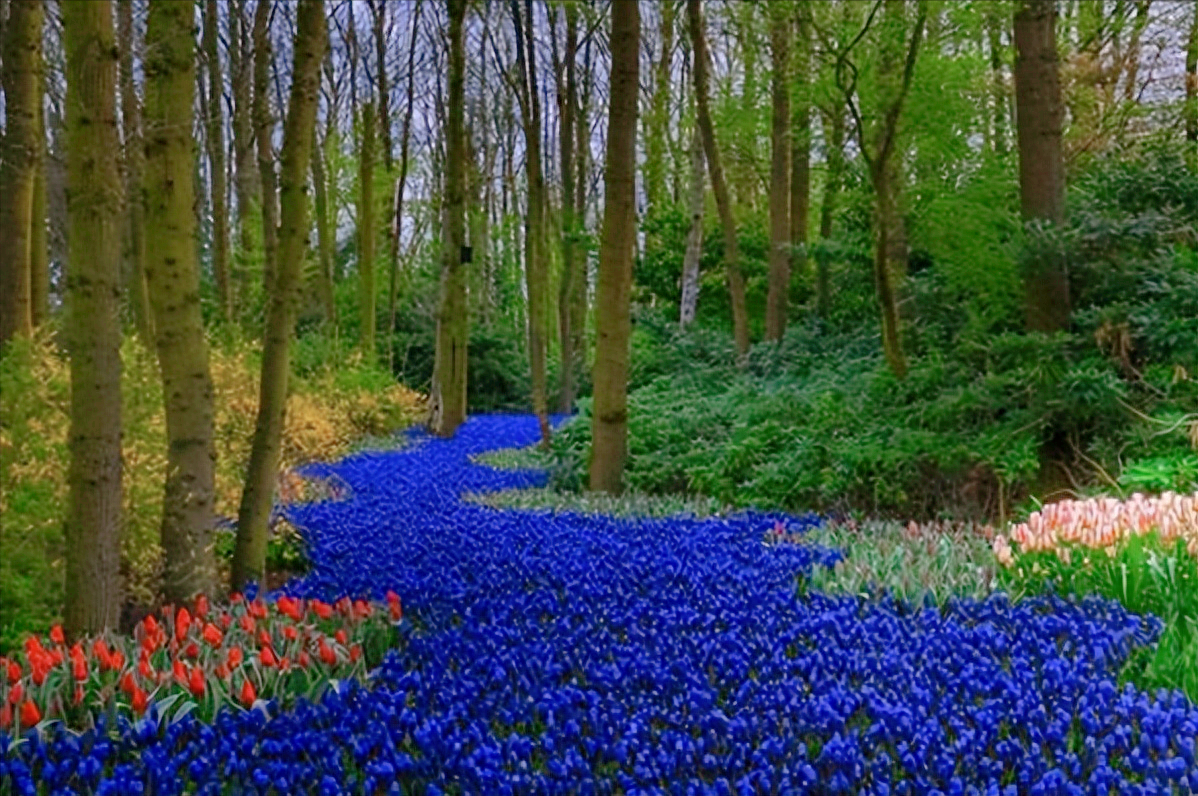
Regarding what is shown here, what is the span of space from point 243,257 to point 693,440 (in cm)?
1708

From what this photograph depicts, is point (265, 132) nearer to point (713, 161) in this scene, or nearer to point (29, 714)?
point (713, 161)

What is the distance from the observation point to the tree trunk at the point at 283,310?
5441 mm

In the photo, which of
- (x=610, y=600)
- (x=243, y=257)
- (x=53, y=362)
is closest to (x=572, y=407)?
(x=243, y=257)

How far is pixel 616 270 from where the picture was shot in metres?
8.98

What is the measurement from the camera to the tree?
8.77 meters

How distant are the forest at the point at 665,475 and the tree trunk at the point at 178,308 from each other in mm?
17

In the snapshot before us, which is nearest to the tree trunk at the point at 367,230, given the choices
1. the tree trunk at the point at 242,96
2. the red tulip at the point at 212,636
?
the tree trunk at the point at 242,96

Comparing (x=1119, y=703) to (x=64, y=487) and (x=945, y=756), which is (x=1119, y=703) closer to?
(x=945, y=756)

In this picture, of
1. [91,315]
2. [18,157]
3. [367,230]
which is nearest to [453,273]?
[367,230]

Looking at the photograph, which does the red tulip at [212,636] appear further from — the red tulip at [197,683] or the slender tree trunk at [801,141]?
the slender tree trunk at [801,141]

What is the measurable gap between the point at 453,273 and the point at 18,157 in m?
8.57

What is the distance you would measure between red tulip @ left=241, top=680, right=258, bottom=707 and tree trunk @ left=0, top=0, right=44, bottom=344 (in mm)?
4519

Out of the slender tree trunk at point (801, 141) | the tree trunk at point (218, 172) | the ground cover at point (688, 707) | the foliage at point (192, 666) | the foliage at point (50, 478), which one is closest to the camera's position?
the ground cover at point (688, 707)

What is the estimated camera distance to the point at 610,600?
459 centimetres
